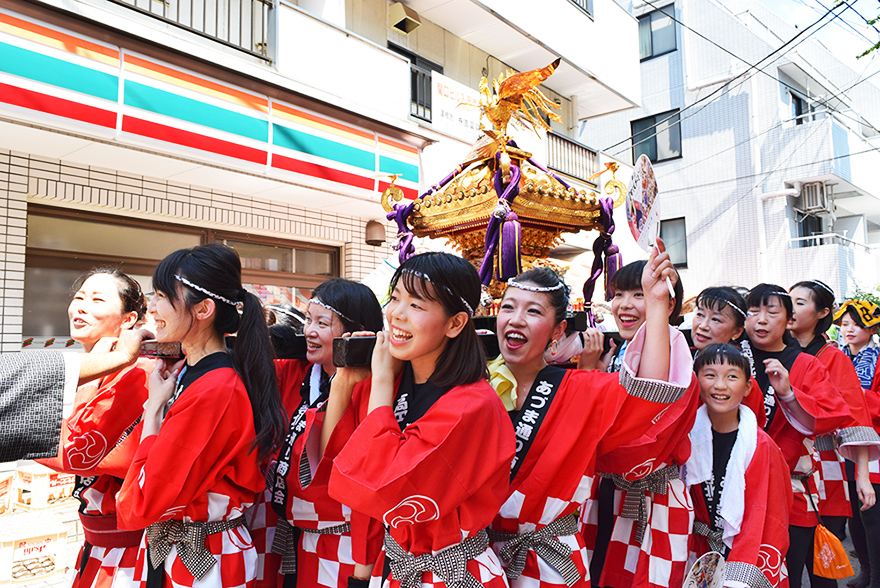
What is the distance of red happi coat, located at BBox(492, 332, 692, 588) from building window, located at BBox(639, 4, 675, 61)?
665 inches

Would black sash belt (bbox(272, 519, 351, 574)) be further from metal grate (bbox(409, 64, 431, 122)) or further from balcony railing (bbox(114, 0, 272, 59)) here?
metal grate (bbox(409, 64, 431, 122))

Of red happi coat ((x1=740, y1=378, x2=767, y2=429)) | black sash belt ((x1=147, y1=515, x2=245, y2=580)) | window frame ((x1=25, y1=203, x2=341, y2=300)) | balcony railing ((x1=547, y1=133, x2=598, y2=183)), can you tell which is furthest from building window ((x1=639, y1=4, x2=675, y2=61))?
black sash belt ((x1=147, y1=515, x2=245, y2=580))

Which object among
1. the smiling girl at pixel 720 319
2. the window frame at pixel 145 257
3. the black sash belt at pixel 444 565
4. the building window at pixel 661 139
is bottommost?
the black sash belt at pixel 444 565

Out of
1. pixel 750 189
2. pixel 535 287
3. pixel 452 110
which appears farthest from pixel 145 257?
pixel 750 189

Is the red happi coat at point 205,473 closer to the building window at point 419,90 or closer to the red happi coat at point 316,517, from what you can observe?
the red happi coat at point 316,517

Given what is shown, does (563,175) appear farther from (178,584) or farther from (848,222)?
(848,222)

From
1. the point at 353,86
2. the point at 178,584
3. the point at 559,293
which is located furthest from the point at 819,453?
the point at 353,86

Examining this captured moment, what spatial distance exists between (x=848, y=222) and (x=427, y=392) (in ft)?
65.2

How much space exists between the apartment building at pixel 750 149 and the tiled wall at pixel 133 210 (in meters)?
8.57

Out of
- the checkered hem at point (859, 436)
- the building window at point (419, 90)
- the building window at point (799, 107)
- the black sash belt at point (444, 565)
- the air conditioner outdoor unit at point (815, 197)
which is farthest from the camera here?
the building window at point (799, 107)

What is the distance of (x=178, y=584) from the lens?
2.07 metres

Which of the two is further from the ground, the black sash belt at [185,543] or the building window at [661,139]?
the building window at [661,139]

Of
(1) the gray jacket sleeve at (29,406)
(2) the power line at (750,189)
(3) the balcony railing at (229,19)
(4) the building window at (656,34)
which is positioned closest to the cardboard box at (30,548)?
(1) the gray jacket sleeve at (29,406)

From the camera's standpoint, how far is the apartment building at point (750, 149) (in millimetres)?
14484
